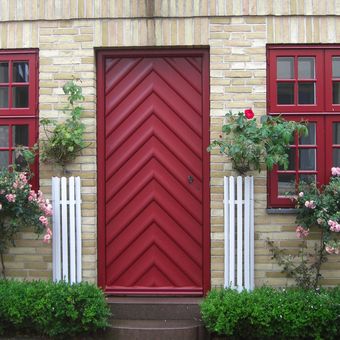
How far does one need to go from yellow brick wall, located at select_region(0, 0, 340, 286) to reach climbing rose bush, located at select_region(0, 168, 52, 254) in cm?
36

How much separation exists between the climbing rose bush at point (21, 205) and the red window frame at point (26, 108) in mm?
430

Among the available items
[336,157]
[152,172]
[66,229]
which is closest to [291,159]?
[336,157]

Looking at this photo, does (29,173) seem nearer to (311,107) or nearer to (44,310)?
(44,310)

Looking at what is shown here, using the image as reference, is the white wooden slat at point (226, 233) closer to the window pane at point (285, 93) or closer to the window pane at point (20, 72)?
the window pane at point (285, 93)

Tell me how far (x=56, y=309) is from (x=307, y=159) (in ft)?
9.75

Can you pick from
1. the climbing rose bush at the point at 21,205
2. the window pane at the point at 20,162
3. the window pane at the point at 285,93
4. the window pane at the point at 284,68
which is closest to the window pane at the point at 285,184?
the window pane at the point at 285,93

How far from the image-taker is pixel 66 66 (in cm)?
629

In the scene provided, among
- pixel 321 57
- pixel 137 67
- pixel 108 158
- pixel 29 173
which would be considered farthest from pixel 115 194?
pixel 321 57

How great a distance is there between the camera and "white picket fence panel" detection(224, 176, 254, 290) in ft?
19.7

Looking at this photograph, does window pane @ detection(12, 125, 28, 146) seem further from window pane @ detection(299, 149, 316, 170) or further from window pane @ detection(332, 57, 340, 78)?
window pane @ detection(332, 57, 340, 78)

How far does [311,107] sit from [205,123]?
1.12 m

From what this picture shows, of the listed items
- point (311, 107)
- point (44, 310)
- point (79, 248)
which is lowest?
point (44, 310)

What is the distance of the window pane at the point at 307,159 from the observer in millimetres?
6223

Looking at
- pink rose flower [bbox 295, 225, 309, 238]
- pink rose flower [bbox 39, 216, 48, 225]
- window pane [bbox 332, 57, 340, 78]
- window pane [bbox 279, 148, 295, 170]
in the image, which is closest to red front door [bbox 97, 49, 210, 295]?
pink rose flower [bbox 39, 216, 48, 225]
